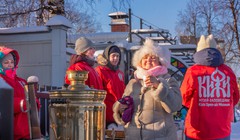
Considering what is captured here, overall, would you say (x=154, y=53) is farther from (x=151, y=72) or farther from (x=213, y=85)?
(x=213, y=85)

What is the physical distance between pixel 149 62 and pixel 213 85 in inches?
38.1

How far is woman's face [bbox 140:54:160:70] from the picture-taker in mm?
3756

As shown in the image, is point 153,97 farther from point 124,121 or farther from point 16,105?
point 16,105

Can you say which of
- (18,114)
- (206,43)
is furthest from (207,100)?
(18,114)

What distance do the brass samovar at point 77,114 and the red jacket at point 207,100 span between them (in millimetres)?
2358

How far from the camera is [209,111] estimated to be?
14.6 feet

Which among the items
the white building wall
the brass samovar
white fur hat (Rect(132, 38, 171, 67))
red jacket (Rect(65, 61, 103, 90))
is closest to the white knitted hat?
red jacket (Rect(65, 61, 103, 90))

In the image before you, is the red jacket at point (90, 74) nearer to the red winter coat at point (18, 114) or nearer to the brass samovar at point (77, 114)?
the red winter coat at point (18, 114)

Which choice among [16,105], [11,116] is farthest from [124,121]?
[11,116]

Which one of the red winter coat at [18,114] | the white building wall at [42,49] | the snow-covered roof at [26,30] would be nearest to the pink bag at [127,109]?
the red winter coat at [18,114]

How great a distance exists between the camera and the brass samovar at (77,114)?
2.16 m

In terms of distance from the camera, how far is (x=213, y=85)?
4422mm

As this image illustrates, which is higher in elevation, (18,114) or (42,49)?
(42,49)

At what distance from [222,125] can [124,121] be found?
4.21ft
